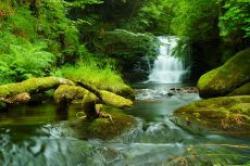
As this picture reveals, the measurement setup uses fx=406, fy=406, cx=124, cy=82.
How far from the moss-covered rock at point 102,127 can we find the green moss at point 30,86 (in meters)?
2.31

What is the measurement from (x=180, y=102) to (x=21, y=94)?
4.69m

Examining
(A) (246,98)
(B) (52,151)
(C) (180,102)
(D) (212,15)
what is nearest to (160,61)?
(D) (212,15)

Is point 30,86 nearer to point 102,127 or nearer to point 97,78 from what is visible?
point 102,127

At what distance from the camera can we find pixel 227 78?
11734 millimetres

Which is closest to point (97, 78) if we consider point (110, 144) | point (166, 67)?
point (110, 144)

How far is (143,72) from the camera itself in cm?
2038

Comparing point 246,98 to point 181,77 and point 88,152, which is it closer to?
point 88,152

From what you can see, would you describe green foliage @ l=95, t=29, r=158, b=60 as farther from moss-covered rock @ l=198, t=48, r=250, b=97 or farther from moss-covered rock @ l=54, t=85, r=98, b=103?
moss-covered rock @ l=54, t=85, r=98, b=103

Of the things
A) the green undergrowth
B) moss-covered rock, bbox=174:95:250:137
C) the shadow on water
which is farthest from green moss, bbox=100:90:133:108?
moss-covered rock, bbox=174:95:250:137

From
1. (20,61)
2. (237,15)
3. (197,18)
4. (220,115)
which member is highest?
(197,18)

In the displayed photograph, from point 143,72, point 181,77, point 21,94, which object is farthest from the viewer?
point 143,72

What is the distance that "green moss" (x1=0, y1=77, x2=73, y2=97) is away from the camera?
32.1 feet

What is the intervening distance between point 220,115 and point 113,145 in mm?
2775

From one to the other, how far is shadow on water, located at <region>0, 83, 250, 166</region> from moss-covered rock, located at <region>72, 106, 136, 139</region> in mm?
155
